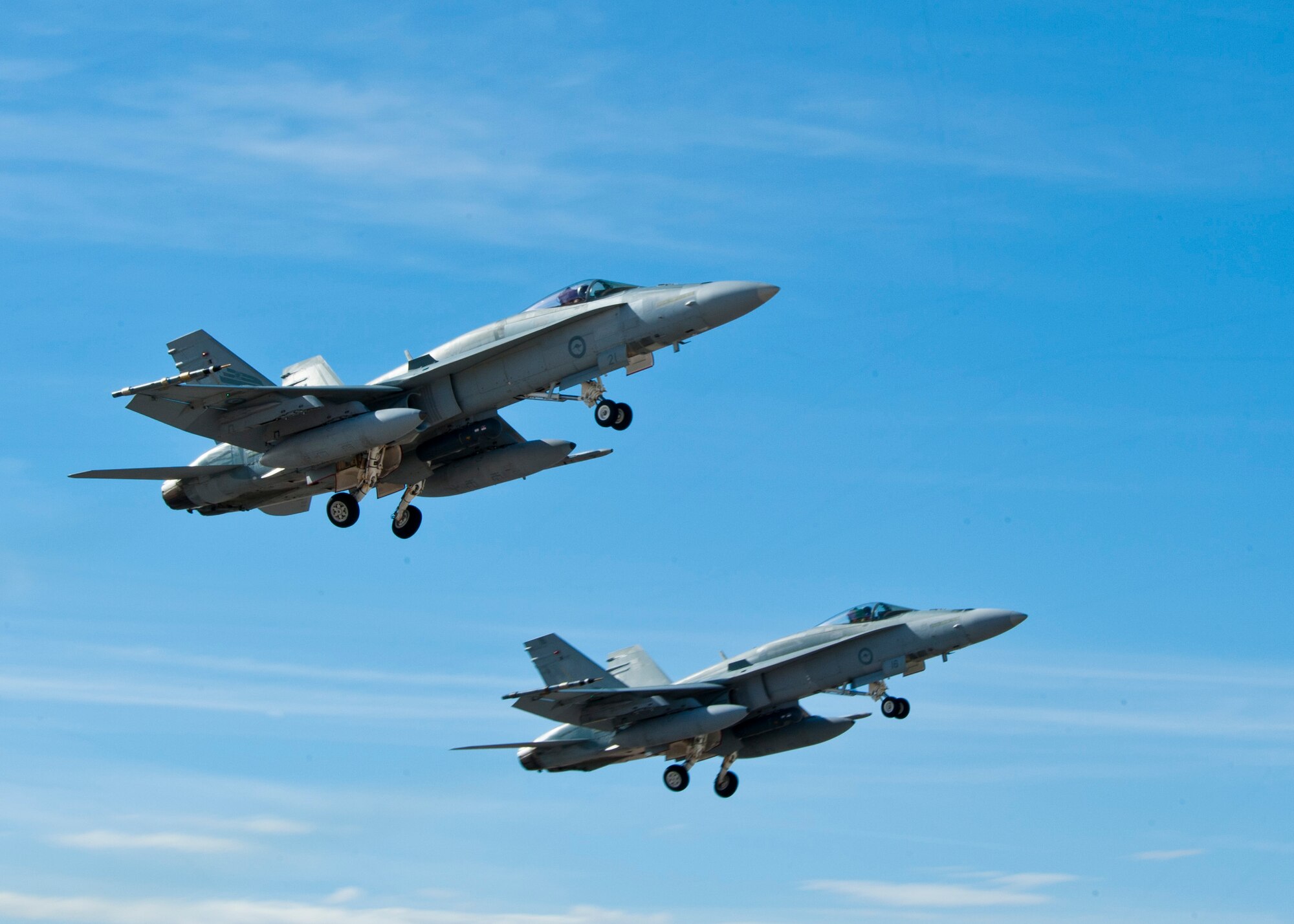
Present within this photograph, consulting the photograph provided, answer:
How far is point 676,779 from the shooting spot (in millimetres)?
43375

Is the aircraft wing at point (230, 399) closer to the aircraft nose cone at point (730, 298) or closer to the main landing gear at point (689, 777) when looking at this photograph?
the aircraft nose cone at point (730, 298)

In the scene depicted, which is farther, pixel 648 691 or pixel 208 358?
pixel 648 691

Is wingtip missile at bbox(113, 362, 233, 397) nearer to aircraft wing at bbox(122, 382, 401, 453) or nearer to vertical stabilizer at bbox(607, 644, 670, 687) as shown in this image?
aircraft wing at bbox(122, 382, 401, 453)

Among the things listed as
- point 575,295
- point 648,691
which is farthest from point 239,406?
point 648,691

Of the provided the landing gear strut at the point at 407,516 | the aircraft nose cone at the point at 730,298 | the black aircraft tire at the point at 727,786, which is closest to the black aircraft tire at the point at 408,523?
the landing gear strut at the point at 407,516

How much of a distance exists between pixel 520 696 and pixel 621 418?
39.2 ft

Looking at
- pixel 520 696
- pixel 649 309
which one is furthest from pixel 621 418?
pixel 520 696

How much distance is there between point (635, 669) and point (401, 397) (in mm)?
16453

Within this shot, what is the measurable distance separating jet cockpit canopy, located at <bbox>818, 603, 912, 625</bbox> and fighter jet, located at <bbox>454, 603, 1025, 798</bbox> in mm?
34

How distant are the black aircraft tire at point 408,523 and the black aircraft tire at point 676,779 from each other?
11950 millimetres

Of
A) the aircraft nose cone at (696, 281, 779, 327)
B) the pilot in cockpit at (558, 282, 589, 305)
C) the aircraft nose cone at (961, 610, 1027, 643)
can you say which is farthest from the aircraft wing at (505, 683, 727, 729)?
the aircraft nose cone at (696, 281, 779, 327)

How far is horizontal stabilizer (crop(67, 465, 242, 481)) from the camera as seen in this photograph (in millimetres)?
33031

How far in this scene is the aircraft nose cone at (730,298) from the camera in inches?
1201

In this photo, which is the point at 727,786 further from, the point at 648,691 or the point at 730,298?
the point at 730,298
